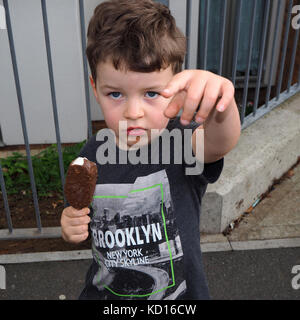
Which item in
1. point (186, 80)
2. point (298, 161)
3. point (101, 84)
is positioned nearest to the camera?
point (186, 80)

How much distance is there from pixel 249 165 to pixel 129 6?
7.01 feet

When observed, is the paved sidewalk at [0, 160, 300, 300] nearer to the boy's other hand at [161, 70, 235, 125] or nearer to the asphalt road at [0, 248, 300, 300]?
the asphalt road at [0, 248, 300, 300]

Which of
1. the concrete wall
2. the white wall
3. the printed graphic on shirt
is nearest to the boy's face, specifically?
the printed graphic on shirt

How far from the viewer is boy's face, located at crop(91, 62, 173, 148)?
1.47 metres

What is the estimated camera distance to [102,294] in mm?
1904

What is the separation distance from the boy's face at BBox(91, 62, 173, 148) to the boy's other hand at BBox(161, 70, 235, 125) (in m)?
0.34

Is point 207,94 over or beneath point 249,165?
over

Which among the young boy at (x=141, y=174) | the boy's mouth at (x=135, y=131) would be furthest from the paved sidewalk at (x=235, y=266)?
the boy's mouth at (x=135, y=131)

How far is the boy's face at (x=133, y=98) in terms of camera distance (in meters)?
1.47

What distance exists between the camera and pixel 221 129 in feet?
4.69

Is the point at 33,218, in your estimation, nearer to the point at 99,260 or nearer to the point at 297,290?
the point at 99,260

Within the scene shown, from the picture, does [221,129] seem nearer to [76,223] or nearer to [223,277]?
[76,223]

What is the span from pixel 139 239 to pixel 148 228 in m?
0.06

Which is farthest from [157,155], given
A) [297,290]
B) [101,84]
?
[297,290]
